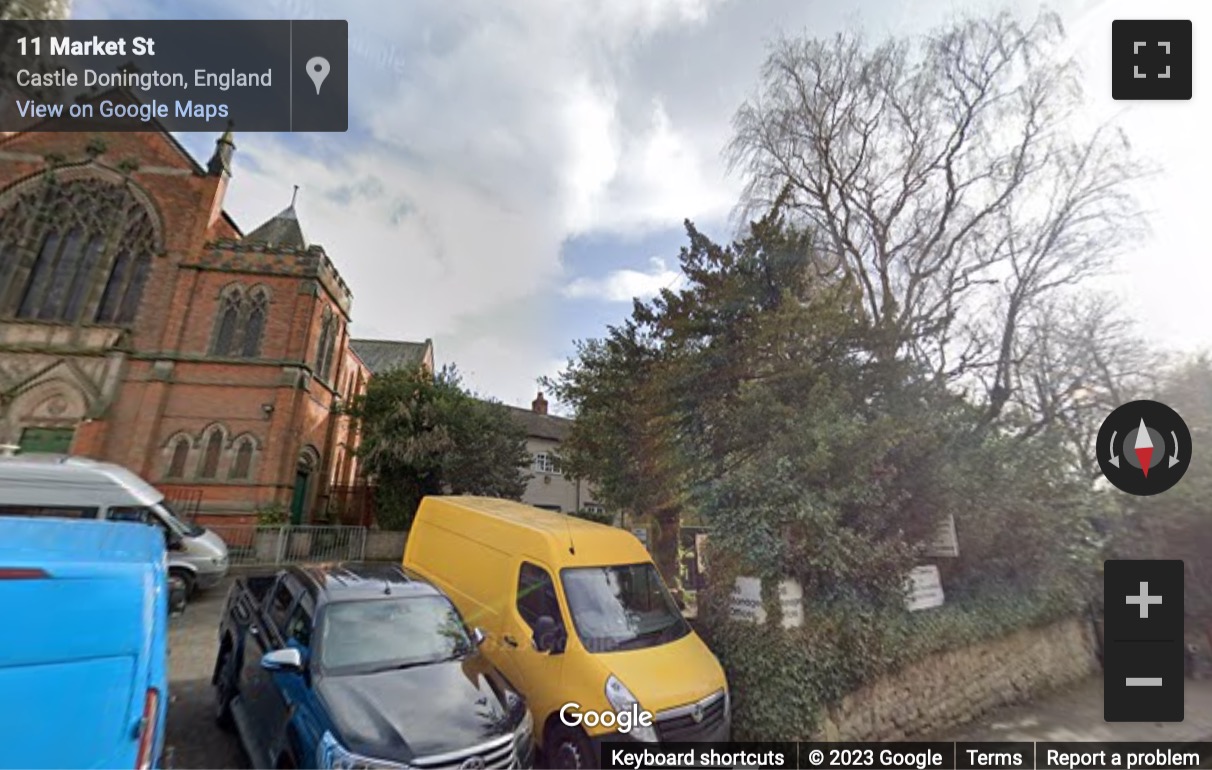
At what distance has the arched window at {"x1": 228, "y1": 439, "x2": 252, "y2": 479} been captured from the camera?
1530 cm

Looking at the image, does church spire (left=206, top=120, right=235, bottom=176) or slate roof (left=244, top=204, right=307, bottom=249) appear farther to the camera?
slate roof (left=244, top=204, right=307, bottom=249)

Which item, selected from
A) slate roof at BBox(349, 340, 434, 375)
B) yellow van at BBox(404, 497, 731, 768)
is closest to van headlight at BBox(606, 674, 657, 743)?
yellow van at BBox(404, 497, 731, 768)

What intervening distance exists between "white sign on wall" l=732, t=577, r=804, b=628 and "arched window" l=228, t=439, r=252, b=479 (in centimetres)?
1653

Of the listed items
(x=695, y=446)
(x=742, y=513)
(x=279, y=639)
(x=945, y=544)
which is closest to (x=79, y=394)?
(x=279, y=639)

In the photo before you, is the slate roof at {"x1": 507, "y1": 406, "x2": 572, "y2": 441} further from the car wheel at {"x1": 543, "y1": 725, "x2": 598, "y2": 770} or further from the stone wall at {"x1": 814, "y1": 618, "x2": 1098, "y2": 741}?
the car wheel at {"x1": 543, "y1": 725, "x2": 598, "y2": 770}

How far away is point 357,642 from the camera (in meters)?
4.04

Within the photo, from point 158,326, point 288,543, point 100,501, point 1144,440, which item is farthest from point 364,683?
point 158,326

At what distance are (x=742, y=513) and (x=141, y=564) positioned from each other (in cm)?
604

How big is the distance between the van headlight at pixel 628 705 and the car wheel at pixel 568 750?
382mm

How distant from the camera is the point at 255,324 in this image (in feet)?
54.7

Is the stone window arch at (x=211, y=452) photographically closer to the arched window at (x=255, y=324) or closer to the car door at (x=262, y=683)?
the arched window at (x=255, y=324)

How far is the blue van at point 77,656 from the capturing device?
7.33ft

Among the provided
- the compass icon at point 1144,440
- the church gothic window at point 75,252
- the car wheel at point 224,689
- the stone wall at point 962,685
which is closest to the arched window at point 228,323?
the church gothic window at point 75,252

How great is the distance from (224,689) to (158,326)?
16.9 meters
